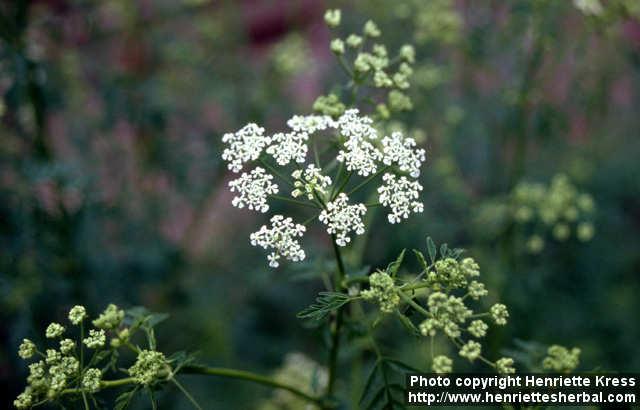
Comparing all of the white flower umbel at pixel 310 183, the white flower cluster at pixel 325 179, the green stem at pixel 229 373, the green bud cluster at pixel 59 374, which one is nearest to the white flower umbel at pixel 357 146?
the white flower cluster at pixel 325 179

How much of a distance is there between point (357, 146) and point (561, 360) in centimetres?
134

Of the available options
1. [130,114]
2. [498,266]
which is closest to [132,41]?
[130,114]

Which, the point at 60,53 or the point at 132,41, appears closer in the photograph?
the point at 60,53

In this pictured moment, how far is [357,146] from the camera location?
2420mm

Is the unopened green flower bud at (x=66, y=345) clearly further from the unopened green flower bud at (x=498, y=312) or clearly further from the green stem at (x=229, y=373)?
the unopened green flower bud at (x=498, y=312)

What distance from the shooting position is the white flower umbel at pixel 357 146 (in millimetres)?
2393

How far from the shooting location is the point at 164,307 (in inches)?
210

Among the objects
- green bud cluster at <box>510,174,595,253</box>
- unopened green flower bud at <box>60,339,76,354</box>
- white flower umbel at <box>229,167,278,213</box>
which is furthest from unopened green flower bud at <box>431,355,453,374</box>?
green bud cluster at <box>510,174,595,253</box>

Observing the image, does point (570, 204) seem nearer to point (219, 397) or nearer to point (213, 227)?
point (219, 397)

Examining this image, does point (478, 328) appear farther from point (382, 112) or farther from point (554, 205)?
point (554, 205)

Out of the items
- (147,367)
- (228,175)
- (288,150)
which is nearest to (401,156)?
(288,150)

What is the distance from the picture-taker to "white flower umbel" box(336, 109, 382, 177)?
2.39 m

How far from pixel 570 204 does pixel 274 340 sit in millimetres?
3234

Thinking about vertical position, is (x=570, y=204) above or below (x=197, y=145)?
below
